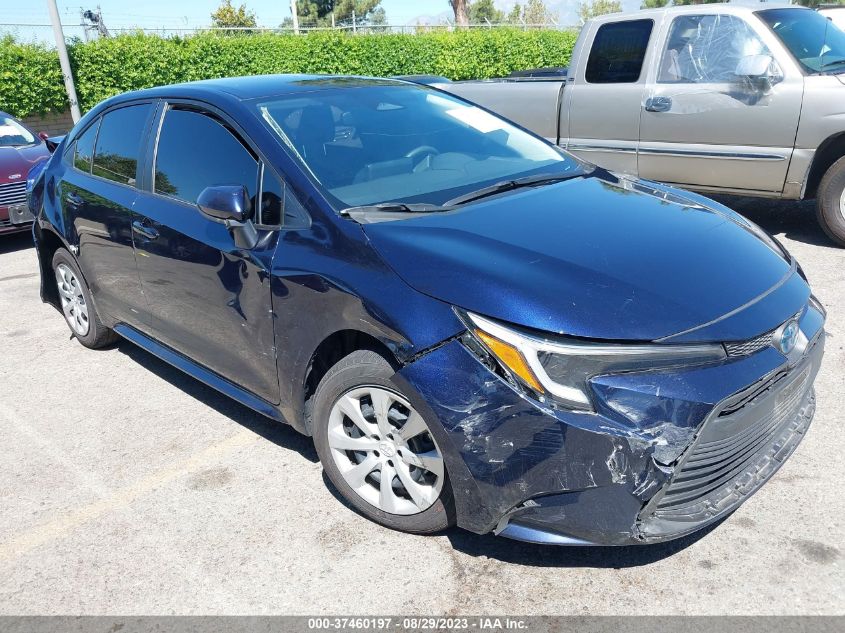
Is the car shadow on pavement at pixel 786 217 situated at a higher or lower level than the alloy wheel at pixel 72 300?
lower

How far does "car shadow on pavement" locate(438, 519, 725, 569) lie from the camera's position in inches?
105

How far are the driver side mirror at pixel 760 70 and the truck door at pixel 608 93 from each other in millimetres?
913

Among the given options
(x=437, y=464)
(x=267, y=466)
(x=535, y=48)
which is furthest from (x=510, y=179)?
(x=535, y=48)

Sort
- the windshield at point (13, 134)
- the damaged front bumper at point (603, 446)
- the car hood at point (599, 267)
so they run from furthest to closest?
the windshield at point (13, 134)
the car hood at point (599, 267)
the damaged front bumper at point (603, 446)

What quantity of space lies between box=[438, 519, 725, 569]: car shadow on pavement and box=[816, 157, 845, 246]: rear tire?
13.7 feet

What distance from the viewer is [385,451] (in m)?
2.78

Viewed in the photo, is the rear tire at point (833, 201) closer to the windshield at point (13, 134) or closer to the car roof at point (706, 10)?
the car roof at point (706, 10)

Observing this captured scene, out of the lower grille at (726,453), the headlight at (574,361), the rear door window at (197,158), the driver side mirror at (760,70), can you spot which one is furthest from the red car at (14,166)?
the lower grille at (726,453)

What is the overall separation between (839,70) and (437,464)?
5265mm

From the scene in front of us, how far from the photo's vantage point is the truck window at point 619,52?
6.66 metres

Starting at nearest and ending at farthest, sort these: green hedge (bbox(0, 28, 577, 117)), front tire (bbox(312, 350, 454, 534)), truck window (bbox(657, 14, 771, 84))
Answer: front tire (bbox(312, 350, 454, 534))
truck window (bbox(657, 14, 771, 84))
green hedge (bbox(0, 28, 577, 117))

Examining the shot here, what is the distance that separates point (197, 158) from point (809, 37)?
208 inches

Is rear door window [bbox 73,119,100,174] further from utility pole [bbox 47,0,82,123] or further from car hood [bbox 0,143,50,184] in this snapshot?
utility pole [bbox 47,0,82,123]

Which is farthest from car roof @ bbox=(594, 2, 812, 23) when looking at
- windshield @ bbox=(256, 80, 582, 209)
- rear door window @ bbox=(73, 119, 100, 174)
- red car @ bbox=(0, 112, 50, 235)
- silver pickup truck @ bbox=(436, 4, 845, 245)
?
red car @ bbox=(0, 112, 50, 235)
